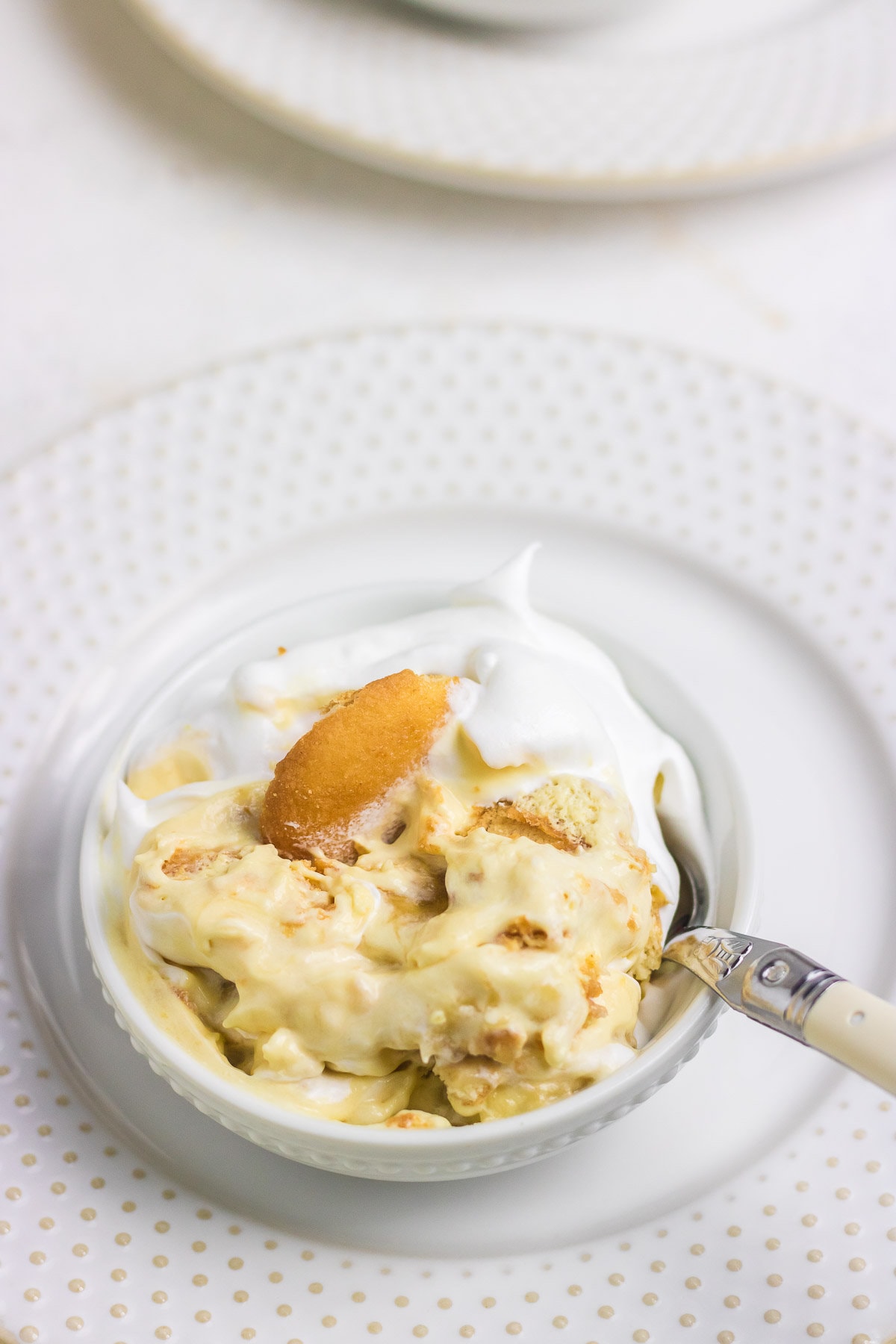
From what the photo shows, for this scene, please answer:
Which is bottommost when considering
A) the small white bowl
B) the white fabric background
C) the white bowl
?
the white bowl

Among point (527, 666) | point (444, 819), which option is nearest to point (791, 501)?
point (527, 666)

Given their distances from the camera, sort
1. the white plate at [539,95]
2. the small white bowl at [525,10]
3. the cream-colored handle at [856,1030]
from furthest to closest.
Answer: the small white bowl at [525,10] → the white plate at [539,95] → the cream-colored handle at [856,1030]

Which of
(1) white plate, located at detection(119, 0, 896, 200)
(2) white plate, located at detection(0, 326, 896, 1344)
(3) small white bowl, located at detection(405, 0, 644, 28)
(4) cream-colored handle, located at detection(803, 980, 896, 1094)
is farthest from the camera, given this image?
(3) small white bowl, located at detection(405, 0, 644, 28)

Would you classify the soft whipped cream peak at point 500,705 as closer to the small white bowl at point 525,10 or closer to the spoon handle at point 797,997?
the spoon handle at point 797,997

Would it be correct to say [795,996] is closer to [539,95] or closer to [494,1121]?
[494,1121]

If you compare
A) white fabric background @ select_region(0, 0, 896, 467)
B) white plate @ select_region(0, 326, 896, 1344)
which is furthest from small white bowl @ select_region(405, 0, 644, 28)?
white plate @ select_region(0, 326, 896, 1344)

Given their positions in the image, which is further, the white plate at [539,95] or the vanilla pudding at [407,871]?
the white plate at [539,95]

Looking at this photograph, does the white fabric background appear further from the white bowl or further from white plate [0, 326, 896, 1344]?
the white bowl

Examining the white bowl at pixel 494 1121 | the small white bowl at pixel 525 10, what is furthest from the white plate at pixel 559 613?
the small white bowl at pixel 525 10
